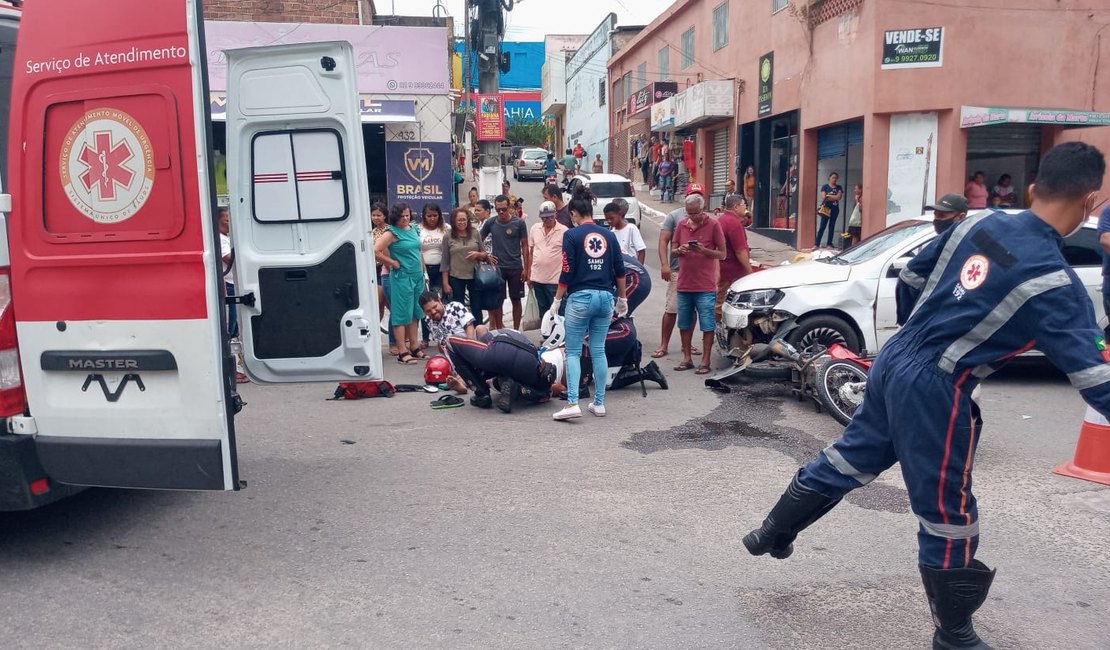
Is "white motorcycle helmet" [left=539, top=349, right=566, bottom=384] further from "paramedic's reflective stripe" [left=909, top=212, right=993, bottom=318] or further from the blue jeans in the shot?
"paramedic's reflective stripe" [left=909, top=212, right=993, bottom=318]

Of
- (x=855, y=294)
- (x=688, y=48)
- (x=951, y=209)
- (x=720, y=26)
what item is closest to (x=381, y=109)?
(x=855, y=294)

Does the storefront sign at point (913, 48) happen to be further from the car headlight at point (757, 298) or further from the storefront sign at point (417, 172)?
the car headlight at point (757, 298)

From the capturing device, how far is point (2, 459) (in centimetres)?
402

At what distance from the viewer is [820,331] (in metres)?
8.26

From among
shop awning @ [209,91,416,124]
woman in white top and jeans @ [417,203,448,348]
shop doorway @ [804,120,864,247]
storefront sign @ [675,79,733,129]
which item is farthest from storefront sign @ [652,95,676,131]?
woman in white top and jeans @ [417,203,448,348]

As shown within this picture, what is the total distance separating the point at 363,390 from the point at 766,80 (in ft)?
56.4

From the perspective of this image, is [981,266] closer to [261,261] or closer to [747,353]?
[261,261]

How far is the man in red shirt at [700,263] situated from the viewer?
8.76m

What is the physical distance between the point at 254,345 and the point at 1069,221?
4.13 meters

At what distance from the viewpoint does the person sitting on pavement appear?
7.28 meters

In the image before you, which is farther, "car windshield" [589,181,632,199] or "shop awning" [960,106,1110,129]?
"car windshield" [589,181,632,199]

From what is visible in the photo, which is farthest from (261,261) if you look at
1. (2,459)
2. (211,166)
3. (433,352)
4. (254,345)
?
(433,352)

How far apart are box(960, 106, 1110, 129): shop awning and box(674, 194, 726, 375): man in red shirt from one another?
31.8 ft

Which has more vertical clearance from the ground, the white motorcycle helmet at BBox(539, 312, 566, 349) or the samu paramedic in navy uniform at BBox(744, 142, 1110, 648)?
the samu paramedic in navy uniform at BBox(744, 142, 1110, 648)
